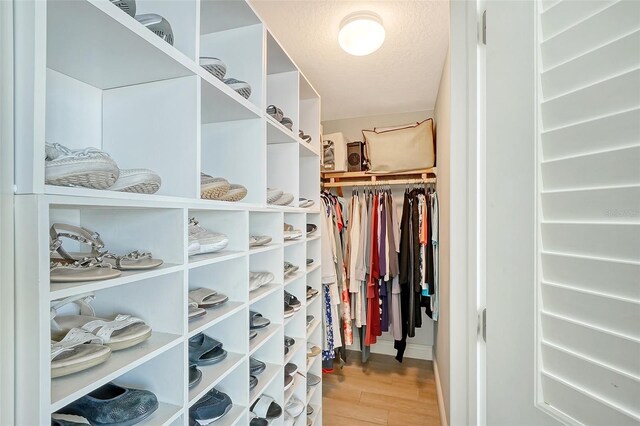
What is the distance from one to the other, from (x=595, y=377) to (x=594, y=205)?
0.94ft

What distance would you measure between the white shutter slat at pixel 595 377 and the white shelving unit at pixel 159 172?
779 mm

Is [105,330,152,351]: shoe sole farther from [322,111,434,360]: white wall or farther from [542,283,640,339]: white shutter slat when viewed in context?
[322,111,434,360]: white wall

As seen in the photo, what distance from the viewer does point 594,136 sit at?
1.55 feet

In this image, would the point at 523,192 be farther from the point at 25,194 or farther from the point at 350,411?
the point at 350,411

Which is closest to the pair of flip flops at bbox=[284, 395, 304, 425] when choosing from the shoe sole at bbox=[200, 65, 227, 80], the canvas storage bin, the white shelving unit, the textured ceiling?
the white shelving unit

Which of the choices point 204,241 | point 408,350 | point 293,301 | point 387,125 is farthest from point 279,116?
point 408,350

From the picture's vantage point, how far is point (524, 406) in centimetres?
59

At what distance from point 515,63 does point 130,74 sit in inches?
36.1

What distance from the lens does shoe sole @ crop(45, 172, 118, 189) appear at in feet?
1.56

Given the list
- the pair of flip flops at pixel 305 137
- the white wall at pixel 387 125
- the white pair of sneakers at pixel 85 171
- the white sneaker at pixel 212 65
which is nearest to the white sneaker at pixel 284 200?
the pair of flip flops at pixel 305 137

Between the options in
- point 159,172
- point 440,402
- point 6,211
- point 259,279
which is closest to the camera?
point 6,211

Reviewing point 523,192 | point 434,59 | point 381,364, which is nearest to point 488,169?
point 523,192

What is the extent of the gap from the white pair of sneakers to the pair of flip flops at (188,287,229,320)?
378 mm

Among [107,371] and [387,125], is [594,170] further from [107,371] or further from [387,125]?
[387,125]
